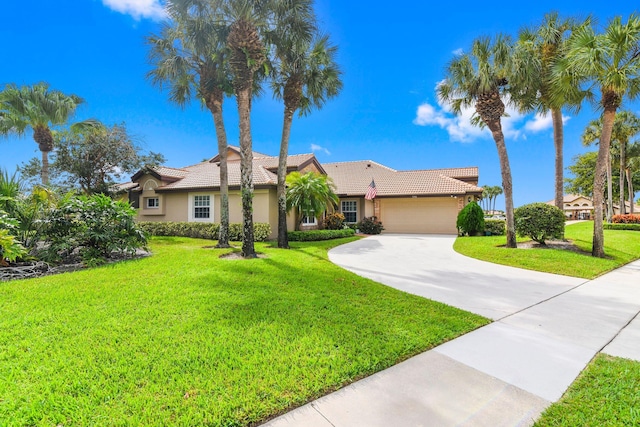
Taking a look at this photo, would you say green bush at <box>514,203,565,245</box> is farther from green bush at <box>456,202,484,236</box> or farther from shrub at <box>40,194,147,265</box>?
shrub at <box>40,194,147,265</box>

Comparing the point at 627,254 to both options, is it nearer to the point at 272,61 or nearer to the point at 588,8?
the point at 588,8

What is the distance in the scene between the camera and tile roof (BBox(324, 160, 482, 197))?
799 inches

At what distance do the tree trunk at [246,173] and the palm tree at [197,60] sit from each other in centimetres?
264

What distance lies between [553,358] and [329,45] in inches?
524

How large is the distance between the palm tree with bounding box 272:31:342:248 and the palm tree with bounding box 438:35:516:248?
5196 millimetres

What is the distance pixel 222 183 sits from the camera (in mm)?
12000

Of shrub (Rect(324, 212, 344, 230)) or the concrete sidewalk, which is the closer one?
the concrete sidewalk

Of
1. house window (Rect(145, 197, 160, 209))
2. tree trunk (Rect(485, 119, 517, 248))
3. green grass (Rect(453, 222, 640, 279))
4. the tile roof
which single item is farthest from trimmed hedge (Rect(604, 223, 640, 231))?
house window (Rect(145, 197, 160, 209))

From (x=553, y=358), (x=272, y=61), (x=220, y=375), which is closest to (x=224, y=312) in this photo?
(x=220, y=375)

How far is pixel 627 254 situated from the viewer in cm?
1133

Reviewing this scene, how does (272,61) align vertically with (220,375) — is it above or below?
above

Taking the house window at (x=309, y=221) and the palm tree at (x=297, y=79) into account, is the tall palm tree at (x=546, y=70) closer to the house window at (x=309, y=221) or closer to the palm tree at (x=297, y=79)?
the palm tree at (x=297, y=79)

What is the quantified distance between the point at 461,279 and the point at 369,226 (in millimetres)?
12825

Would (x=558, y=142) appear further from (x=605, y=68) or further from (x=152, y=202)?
(x=152, y=202)
